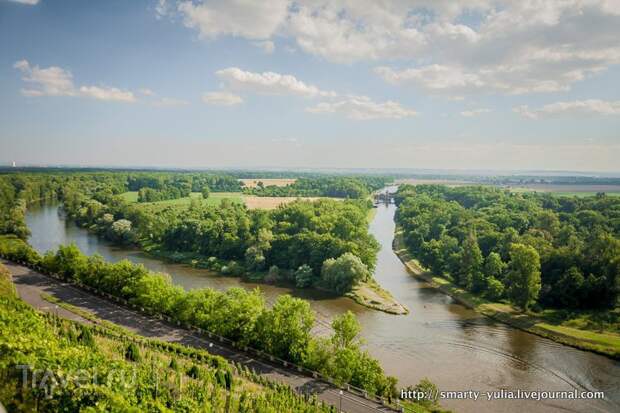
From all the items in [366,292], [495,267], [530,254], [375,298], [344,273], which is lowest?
[375,298]

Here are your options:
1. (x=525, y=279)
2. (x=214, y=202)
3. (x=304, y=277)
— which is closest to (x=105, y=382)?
(x=304, y=277)

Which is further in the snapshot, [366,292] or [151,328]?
[366,292]

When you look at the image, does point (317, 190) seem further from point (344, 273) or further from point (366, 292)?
point (366, 292)

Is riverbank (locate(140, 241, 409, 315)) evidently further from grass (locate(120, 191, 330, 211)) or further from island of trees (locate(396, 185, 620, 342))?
grass (locate(120, 191, 330, 211))

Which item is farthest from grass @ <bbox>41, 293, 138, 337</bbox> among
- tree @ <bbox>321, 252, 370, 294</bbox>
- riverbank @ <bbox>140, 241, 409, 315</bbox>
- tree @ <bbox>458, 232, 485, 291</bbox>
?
tree @ <bbox>458, 232, 485, 291</bbox>

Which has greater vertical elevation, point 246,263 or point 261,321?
point 261,321

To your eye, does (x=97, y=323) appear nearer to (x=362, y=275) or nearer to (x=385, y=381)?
(x=385, y=381)

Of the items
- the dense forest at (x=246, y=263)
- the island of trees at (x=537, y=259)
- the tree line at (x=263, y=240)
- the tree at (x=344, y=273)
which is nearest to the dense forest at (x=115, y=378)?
the dense forest at (x=246, y=263)
